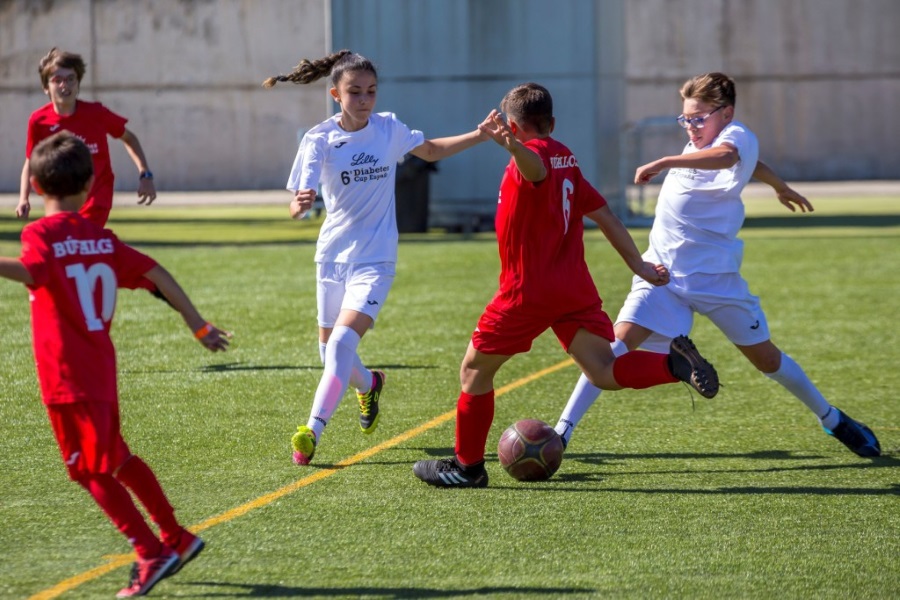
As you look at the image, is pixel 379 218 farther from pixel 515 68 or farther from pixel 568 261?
pixel 515 68

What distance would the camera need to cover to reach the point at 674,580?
4.90 metres

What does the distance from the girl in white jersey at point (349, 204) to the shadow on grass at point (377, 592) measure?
6.38 ft

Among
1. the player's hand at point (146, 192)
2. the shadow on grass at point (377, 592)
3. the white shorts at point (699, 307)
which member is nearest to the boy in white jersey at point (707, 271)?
the white shorts at point (699, 307)

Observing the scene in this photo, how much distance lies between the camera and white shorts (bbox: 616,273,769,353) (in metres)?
6.83

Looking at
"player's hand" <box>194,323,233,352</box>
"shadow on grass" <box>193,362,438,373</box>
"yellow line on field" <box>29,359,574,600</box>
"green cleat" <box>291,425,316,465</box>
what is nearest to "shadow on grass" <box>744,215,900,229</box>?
"shadow on grass" <box>193,362,438,373</box>

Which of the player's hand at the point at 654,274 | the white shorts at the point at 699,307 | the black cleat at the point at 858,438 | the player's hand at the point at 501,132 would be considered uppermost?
the player's hand at the point at 501,132

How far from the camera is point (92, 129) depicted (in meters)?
9.47

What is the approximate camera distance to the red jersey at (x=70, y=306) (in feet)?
15.1

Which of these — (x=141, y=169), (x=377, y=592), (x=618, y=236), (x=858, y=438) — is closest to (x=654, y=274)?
(x=618, y=236)

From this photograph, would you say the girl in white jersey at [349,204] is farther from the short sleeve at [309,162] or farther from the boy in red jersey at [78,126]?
the boy in red jersey at [78,126]

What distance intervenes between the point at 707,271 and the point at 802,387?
795 millimetres

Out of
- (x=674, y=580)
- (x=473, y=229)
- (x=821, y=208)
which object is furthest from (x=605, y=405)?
(x=821, y=208)

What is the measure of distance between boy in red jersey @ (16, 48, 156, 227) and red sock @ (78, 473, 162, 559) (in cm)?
478

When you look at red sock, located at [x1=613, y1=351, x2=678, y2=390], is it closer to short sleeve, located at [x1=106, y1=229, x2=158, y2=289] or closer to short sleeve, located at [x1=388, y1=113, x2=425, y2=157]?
short sleeve, located at [x1=388, y1=113, x2=425, y2=157]
